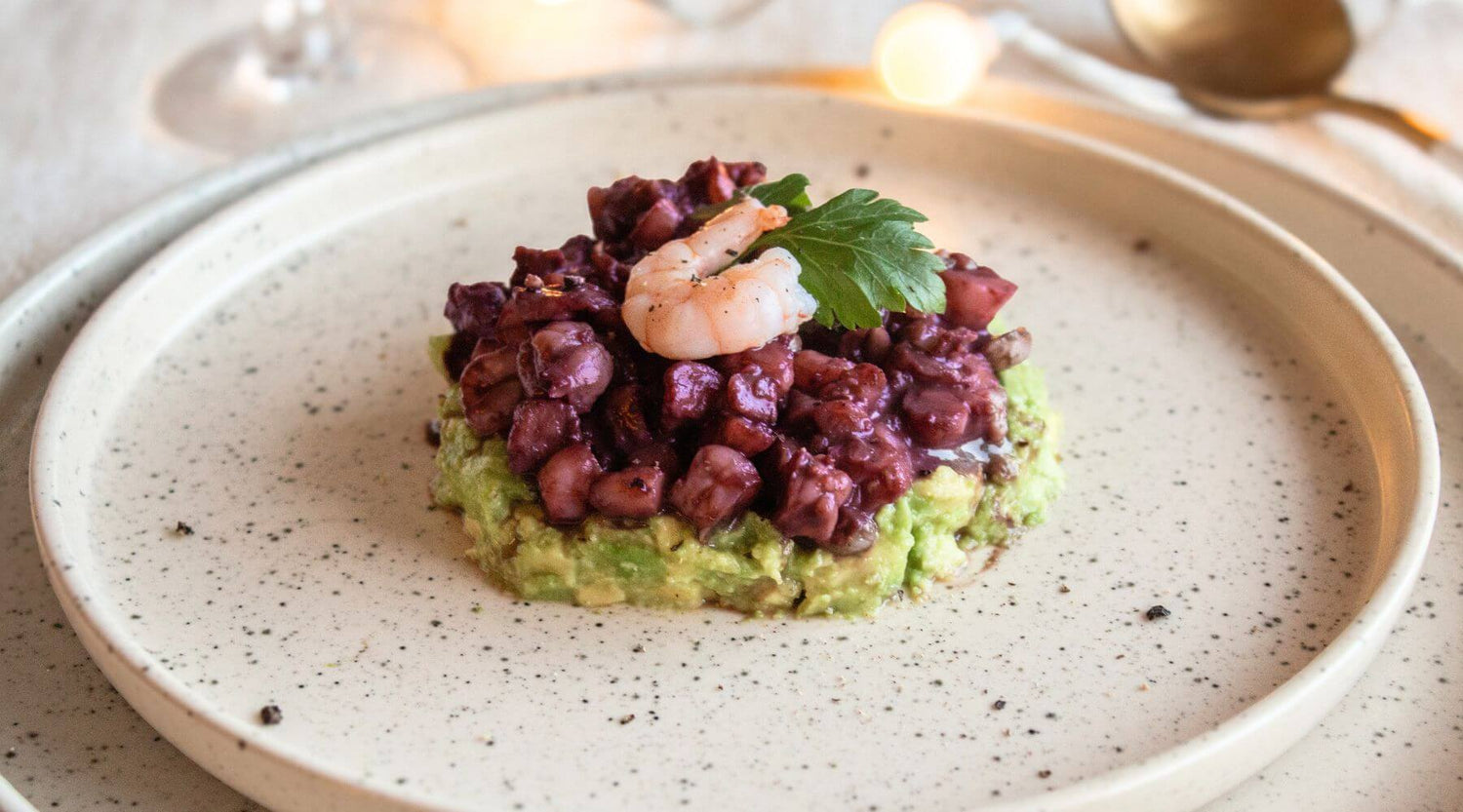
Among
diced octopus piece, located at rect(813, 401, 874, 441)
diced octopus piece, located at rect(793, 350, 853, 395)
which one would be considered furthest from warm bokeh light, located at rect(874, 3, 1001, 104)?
diced octopus piece, located at rect(813, 401, 874, 441)

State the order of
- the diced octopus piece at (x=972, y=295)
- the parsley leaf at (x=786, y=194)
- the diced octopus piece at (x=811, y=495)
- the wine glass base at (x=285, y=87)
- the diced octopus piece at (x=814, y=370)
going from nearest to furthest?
the diced octopus piece at (x=811, y=495) → the diced octopus piece at (x=814, y=370) → the diced octopus piece at (x=972, y=295) → the parsley leaf at (x=786, y=194) → the wine glass base at (x=285, y=87)

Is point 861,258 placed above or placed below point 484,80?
above

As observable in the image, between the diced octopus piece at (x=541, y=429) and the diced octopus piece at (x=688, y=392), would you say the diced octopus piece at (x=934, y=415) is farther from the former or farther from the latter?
the diced octopus piece at (x=541, y=429)

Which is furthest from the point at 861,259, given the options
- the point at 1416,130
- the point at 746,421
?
the point at 1416,130

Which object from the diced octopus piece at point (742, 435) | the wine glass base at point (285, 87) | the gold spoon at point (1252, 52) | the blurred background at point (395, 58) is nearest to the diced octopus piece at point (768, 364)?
the diced octopus piece at point (742, 435)

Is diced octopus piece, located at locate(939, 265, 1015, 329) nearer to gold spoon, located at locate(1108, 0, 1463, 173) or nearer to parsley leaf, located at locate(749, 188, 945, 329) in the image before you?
parsley leaf, located at locate(749, 188, 945, 329)

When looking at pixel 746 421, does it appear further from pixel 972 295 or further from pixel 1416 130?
pixel 1416 130
